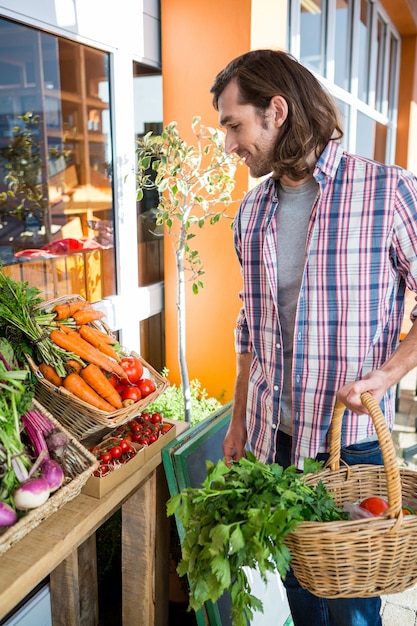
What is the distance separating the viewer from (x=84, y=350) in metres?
1.71

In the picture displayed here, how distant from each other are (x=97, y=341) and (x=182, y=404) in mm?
1334

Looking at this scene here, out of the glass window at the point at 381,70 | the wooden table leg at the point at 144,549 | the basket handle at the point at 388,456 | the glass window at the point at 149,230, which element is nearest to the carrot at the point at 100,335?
the wooden table leg at the point at 144,549

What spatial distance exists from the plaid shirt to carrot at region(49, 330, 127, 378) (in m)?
0.52

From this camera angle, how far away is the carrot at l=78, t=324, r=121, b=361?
A: 179 centimetres

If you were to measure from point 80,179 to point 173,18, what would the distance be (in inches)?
40.7

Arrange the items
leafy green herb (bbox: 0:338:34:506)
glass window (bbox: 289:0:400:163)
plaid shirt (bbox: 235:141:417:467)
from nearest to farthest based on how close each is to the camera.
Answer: leafy green herb (bbox: 0:338:34:506) → plaid shirt (bbox: 235:141:417:467) → glass window (bbox: 289:0:400:163)

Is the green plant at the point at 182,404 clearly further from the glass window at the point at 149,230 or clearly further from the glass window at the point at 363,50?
the glass window at the point at 363,50

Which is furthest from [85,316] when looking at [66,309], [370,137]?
[370,137]

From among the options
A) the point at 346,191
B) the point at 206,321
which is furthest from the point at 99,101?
the point at 346,191

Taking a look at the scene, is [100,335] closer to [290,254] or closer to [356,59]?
[290,254]

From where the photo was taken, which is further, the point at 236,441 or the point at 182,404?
the point at 182,404

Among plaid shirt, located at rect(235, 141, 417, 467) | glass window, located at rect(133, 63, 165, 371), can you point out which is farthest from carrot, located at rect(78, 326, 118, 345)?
glass window, located at rect(133, 63, 165, 371)

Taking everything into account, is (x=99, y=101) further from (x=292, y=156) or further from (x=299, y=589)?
(x=299, y=589)

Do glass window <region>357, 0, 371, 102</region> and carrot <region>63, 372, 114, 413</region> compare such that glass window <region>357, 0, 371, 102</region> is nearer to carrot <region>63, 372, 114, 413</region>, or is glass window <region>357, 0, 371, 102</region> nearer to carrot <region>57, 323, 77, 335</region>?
carrot <region>57, 323, 77, 335</region>
